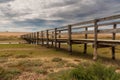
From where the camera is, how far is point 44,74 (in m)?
7.67

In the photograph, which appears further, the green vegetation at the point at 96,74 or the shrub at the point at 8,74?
the shrub at the point at 8,74

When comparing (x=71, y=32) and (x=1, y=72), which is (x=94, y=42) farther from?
(x=1, y=72)

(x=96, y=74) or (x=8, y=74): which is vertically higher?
(x=96, y=74)

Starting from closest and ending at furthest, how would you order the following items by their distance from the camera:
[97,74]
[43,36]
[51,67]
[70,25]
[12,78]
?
1. [97,74]
2. [12,78]
3. [51,67]
4. [70,25]
5. [43,36]

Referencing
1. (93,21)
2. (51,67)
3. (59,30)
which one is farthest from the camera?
(59,30)

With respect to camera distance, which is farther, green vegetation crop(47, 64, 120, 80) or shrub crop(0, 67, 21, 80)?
shrub crop(0, 67, 21, 80)

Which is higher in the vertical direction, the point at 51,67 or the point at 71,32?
the point at 71,32

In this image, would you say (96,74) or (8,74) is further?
(8,74)

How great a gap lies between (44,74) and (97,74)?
303 cm

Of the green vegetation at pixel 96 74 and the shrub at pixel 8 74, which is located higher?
the green vegetation at pixel 96 74

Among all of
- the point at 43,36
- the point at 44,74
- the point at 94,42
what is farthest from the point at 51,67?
the point at 43,36

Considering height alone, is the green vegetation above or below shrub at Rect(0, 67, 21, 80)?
above

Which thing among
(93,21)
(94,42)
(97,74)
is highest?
(93,21)

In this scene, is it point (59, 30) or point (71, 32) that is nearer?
point (71, 32)
